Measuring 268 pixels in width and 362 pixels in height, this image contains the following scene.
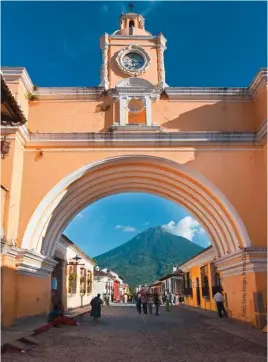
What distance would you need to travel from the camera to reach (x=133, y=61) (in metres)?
12.7

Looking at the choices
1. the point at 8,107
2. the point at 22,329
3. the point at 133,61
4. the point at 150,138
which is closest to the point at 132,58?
the point at 133,61

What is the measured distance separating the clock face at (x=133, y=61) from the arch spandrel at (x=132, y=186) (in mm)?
3153

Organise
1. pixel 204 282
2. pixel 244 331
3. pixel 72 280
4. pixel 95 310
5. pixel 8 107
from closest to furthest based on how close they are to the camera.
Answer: pixel 8 107, pixel 244 331, pixel 95 310, pixel 204 282, pixel 72 280

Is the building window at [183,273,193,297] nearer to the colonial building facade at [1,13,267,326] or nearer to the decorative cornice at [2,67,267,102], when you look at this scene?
the colonial building facade at [1,13,267,326]

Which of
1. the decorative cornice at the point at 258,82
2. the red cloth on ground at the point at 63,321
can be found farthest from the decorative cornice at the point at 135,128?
the red cloth on ground at the point at 63,321

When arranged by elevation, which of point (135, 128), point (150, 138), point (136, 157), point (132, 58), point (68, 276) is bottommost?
point (68, 276)

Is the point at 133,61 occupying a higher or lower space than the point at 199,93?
higher

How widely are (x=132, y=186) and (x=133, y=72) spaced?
3.70 metres

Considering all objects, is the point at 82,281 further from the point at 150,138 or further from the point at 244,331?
the point at 244,331

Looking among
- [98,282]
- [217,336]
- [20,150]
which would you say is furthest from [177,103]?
[98,282]

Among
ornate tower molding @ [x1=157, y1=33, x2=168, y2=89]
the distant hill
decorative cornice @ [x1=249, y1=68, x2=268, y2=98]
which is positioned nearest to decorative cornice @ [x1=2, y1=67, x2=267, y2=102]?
decorative cornice @ [x1=249, y1=68, x2=268, y2=98]

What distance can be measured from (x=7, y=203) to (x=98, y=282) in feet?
97.0

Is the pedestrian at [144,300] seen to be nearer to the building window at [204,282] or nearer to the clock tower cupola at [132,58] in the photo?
the building window at [204,282]

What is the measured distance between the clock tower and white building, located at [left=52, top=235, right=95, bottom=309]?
6.78 meters
